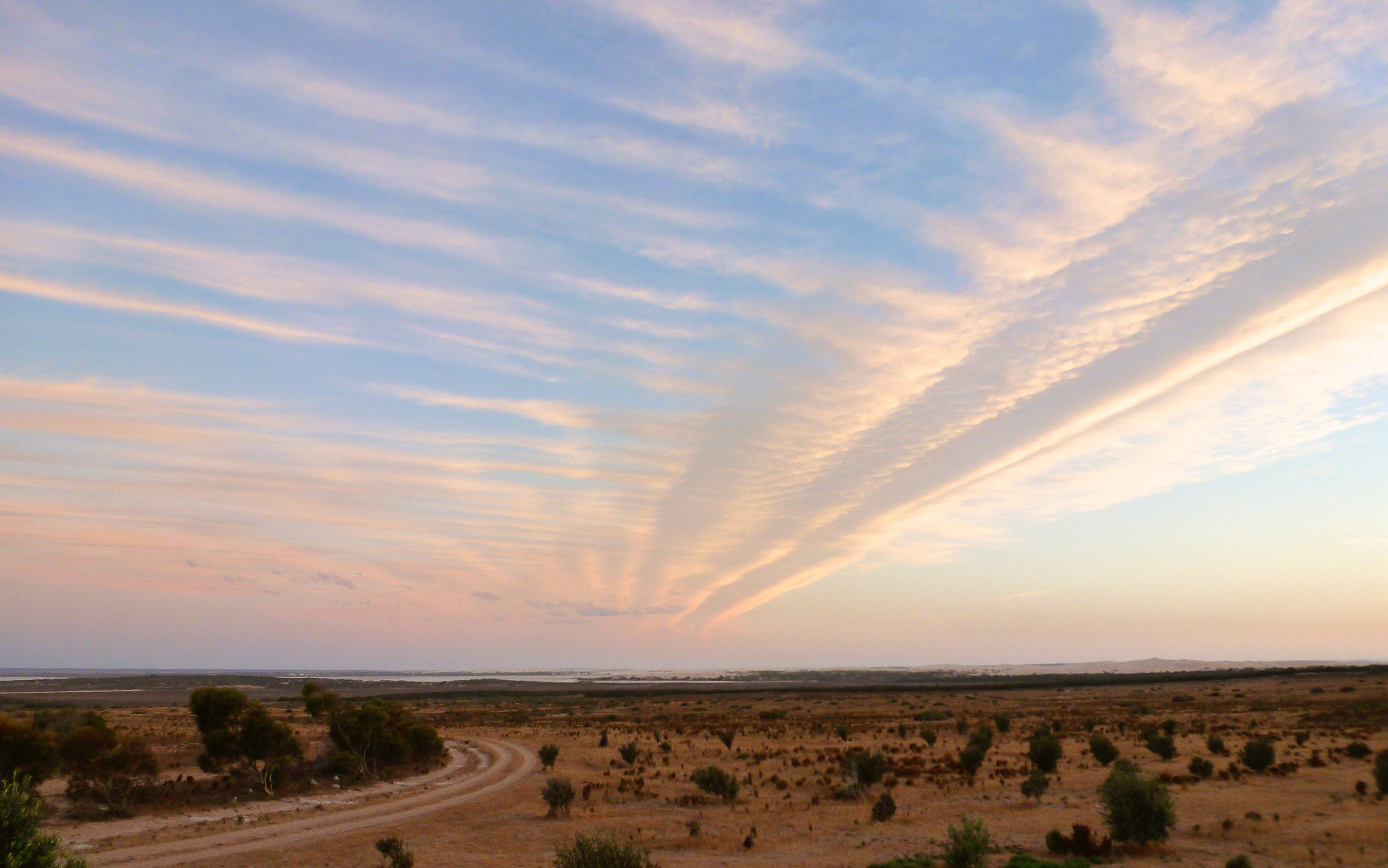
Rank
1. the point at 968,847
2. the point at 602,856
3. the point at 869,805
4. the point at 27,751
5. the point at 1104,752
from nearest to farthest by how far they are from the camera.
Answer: the point at 602,856
the point at 968,847
the point at 27,751
the point at 869,805
the point at 1104,752

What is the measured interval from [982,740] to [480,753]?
31771 mm

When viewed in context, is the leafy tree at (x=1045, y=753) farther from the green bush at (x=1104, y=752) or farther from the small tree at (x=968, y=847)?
the small tree at (x=968, y=847)

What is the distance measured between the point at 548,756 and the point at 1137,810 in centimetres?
2953

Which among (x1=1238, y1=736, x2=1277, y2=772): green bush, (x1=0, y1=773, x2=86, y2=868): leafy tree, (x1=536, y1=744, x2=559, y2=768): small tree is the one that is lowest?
(x1=536, y1=744, x2=559, y2=768): small tree

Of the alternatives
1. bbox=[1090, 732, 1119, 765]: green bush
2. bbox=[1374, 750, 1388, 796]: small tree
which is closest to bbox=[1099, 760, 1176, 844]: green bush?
bbox=[1374, 750, 1388, 796]: small tree

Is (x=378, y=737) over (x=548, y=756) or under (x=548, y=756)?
over

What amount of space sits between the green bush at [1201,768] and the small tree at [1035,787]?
7.95 metres

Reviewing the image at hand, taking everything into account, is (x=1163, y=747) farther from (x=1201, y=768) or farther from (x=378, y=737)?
(x=378, y=737)

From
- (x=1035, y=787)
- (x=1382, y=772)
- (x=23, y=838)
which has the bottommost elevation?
(x=1035, y=787)

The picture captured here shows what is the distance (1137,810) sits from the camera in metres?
20.5

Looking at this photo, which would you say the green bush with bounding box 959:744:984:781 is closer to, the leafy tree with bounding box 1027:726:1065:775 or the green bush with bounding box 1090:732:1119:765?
the leafy tree with bounding box 1027:726:1065:775

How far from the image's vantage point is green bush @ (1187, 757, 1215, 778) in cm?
3081

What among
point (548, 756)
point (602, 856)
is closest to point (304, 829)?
point (602, 856)

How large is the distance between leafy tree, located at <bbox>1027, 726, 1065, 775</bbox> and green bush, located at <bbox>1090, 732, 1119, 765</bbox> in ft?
10.8
